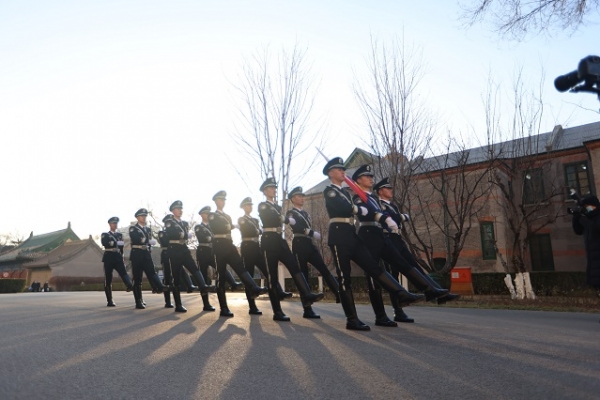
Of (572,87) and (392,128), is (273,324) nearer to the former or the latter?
(572,87)

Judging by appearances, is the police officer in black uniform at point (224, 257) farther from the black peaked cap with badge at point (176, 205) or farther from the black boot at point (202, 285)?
the black peaked cap with badge at point (176, 205)

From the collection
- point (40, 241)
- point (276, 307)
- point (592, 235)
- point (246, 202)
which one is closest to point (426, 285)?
point (276, 307)

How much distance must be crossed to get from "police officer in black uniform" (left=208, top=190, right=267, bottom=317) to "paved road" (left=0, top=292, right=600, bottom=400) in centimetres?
192

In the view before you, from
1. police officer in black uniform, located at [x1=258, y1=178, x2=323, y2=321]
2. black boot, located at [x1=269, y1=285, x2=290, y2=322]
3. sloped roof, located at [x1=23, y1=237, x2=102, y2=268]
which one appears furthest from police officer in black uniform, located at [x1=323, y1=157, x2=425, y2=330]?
sloped roof, located at [x1=23, y1=237, x2=102, y2=268]

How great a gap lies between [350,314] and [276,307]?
1797 mm

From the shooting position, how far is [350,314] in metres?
6.55

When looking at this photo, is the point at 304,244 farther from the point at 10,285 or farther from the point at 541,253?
the point at 10,285

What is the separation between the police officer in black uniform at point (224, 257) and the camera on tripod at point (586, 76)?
6087mm

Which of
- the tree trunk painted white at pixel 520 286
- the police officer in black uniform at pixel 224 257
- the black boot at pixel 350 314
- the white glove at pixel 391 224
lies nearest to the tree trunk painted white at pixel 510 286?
the tree trunk painted white at pixel 520 286

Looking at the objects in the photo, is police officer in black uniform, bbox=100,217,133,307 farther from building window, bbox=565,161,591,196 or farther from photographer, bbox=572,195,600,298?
building window, bbox=565,161,591,196

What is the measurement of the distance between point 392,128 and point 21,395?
14821mm

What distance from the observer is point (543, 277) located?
18.6 meters

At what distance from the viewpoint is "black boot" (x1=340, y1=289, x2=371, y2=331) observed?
21.1ft

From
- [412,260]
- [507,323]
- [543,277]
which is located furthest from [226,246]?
[543,277]
